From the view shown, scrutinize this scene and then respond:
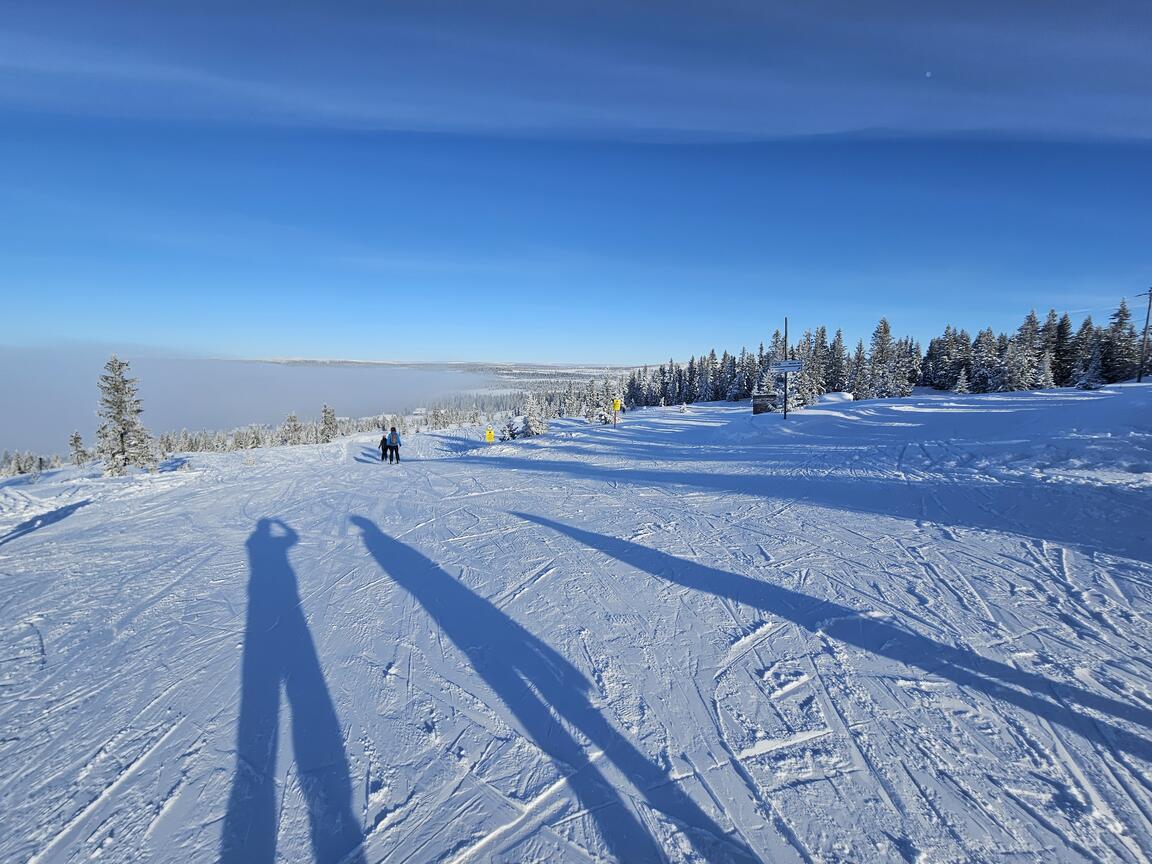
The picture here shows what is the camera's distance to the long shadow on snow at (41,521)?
8183 millimetres

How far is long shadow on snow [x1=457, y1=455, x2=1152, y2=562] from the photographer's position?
5723mm

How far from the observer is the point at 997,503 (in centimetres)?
711

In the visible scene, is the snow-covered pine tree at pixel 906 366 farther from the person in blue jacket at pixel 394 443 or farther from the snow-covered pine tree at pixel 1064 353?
the person in blue jacket at pixel 394 443

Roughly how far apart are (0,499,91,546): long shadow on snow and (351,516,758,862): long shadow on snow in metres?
8.76

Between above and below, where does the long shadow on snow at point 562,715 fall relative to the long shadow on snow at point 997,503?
below

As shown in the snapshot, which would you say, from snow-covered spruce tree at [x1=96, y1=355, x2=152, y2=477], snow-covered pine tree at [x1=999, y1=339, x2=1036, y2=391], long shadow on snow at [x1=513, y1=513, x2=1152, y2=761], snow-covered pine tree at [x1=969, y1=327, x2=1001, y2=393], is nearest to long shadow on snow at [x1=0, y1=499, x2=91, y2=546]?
long shadow on snow at [x1=513, y1=513, x2=1152, y2=761]

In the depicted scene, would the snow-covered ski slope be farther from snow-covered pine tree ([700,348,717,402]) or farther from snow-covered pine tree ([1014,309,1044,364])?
snow-covered pine tree ([700,348,717,402])

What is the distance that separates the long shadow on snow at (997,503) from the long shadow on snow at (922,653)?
3.53 metres

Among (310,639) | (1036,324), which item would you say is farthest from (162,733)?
(1036,324)

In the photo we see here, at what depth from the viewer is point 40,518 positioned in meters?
9.41

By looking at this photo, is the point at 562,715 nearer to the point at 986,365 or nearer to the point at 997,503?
the point at 997,503

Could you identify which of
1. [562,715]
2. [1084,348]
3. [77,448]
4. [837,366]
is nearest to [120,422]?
[562,715]

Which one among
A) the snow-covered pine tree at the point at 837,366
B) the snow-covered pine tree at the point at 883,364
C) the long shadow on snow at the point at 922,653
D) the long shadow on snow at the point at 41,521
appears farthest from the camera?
the snow-covered pine tree at the point at 837,366

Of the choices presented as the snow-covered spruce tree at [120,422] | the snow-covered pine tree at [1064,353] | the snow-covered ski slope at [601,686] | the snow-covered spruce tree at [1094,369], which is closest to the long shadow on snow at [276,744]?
the snow-covered ski slope at [601,686]
